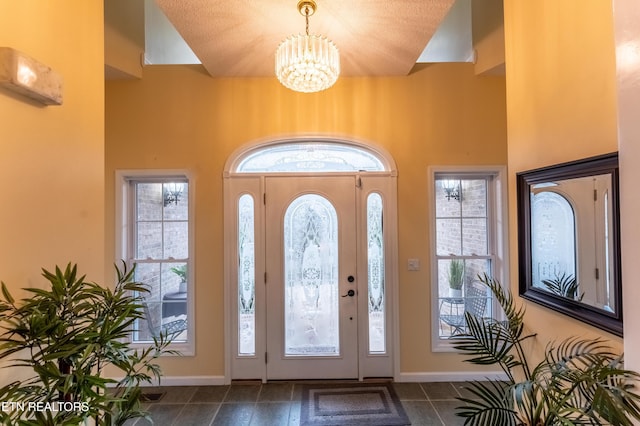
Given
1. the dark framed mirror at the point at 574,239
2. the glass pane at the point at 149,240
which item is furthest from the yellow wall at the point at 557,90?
the glass pane at the point at 149,240

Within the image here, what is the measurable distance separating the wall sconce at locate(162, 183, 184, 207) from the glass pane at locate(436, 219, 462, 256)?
2745mm

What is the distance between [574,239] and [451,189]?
1.99m

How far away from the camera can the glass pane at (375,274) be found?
128 inches

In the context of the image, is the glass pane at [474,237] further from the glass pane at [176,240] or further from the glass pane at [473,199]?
the glass pane at [176,240]

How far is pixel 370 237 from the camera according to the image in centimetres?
327

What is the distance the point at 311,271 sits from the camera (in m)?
3.26

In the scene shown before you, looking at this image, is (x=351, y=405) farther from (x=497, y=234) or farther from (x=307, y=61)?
(x=307, y=61)

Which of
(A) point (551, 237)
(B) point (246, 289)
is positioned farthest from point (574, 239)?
(B) point (246, 289)

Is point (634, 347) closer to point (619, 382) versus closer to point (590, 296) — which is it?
point (619, 382)

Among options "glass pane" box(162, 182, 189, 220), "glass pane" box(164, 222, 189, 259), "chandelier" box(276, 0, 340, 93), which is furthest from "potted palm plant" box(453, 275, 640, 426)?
"glass pane" box(162, 182, 189, 220)

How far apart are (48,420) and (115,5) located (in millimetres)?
3405

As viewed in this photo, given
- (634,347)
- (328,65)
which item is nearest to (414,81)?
(328,65)

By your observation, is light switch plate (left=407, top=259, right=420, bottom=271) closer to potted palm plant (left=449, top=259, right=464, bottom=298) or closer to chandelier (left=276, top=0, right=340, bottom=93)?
potted palm plant (left=449, top=259, right=464, bottom=298)

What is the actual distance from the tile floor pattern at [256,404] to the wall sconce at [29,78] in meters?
2.56
